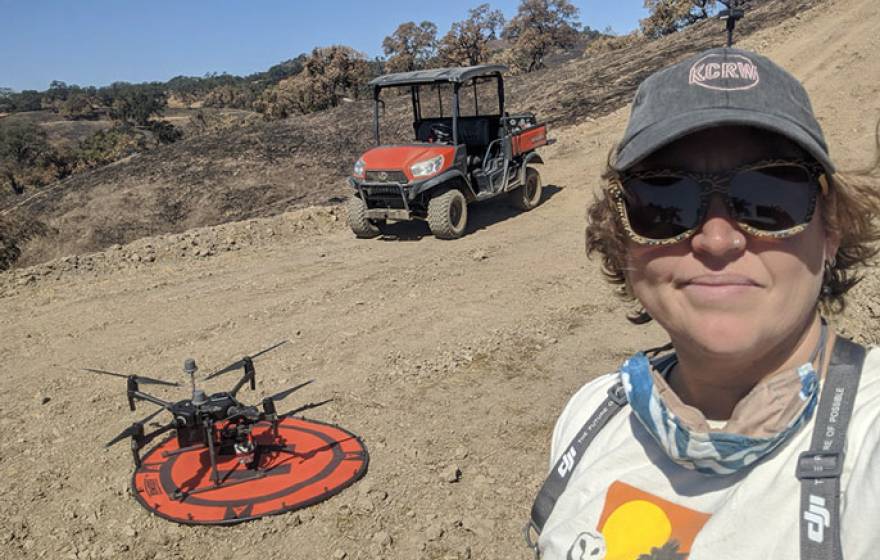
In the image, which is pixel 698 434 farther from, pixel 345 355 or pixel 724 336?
pixel 345 355

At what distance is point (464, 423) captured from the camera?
16.0ft

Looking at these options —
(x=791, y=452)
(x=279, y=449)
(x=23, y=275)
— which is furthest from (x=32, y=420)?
(x=791, y=452)

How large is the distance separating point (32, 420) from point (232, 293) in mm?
2913

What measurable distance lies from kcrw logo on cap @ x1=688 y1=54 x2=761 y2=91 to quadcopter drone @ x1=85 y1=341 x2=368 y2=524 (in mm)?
3039

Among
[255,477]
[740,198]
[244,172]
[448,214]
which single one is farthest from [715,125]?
[244,172]

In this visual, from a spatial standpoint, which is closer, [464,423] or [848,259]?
[848,259]

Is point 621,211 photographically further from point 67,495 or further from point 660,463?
point 67,495

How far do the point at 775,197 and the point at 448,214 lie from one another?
832 cm

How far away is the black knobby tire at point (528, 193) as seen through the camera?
37.2 ft

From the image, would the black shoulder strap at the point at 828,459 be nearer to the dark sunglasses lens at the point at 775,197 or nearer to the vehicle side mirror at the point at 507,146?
the dark sunglasses lens at the point at 775,197

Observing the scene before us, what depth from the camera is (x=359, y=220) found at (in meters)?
10.0

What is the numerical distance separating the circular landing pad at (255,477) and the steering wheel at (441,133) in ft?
21.1

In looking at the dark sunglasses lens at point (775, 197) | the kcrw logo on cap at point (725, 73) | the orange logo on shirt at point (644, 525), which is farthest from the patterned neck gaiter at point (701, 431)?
the kcrw logo on cap at point (725, 73)

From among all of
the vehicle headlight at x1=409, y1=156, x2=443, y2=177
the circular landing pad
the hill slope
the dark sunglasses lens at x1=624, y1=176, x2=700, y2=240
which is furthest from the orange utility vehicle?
the dark sunglasses lens at x1=624, y1=176, x2=700, y2=240
